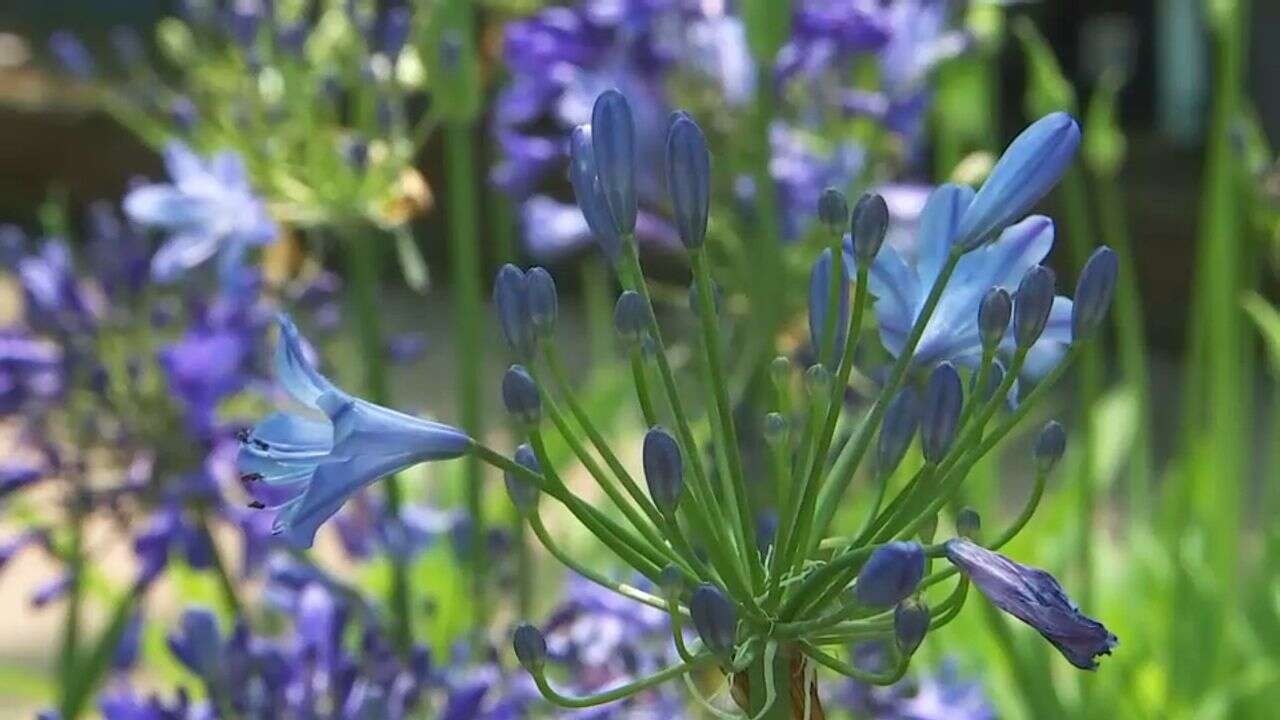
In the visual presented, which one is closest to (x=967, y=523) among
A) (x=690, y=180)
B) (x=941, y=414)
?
(x=941, y=414)

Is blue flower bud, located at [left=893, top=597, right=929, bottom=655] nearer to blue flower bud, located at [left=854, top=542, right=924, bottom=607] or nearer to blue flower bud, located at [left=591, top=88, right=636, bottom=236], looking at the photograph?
blue flower bud, located at [left=854, top=542, right=924, bottom=607]

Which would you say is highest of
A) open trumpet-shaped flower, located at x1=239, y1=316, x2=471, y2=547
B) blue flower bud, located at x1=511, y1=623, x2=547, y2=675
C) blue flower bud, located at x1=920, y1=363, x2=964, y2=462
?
blue flower bud, located at x1=920, y1=363, x2=964, y2=462

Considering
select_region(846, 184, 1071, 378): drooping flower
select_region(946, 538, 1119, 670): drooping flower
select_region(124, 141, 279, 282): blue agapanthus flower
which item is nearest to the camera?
select_region(946, 538, 1119, 670): drooping flower

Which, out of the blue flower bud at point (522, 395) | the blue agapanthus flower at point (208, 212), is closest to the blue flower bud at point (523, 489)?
the blue flower bud at point (522, 395)

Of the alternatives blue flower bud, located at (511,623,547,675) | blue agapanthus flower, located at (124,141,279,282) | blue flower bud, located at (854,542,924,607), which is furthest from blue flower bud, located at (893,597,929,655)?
blue agapanthus flower, located at (124,141,279,282)

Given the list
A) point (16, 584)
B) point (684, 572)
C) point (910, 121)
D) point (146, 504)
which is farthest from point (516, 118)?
point (16, 584)

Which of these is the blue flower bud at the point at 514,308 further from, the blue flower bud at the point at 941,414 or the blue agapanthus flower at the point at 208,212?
the blue agapanthus flower at the point at 208,212

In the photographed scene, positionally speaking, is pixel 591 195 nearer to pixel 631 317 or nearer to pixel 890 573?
pixel 631 317
